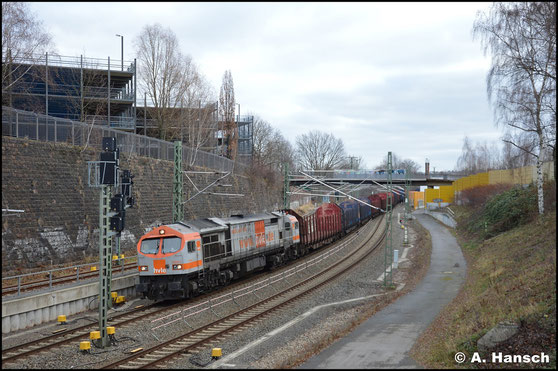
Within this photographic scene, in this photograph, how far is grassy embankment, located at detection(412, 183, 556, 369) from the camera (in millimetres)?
10852

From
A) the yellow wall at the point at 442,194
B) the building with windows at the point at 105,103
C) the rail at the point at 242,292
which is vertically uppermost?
the building with windows at the point at 105,103

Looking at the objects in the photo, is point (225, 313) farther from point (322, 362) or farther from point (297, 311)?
point (322, 362)

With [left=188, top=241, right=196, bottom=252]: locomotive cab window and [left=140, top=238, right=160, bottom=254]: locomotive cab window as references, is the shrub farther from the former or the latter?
[left=140, top=238, right=160, bottom=254]: locomotive cab window

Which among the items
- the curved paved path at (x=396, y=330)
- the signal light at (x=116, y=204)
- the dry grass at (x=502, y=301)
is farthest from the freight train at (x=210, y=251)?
the dry grass at (x=502, y=301)

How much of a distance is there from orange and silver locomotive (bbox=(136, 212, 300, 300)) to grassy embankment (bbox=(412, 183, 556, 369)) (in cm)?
993

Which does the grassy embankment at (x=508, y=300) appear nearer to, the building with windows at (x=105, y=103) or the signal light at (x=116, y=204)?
the signal light at (x=116, y=204)

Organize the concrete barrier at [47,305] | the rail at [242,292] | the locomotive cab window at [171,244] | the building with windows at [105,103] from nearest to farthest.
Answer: the concrete barrier at [47,305], the rail at [242,292], the locomotive cab window at [171,244], the building with windows at [105,103]

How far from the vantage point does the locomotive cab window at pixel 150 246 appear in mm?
20188

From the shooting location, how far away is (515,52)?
2491cm

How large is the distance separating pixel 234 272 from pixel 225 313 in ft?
18.3

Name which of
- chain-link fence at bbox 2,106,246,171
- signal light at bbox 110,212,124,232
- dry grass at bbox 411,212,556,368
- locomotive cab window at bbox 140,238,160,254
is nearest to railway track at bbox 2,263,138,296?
locomotive cab window at bbox 140,238,160,254

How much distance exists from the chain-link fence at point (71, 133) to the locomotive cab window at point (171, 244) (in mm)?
11143

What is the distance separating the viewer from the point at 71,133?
2877cm

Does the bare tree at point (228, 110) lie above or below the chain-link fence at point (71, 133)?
above
